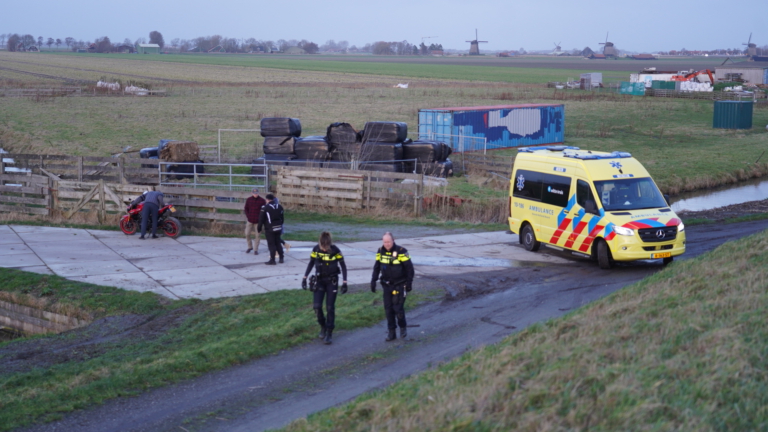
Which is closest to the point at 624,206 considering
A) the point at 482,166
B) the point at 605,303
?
the point at 605,303

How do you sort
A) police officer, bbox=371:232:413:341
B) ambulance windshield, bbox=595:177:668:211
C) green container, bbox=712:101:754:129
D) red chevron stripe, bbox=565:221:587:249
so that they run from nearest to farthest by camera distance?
police officer, bbox=371:232:413:341
ambulance windshield, bbox=595:177:668:211
red chevron stripe, bbox=565:221:587:249
green container, bbox=712:101:754:129

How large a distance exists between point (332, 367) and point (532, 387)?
3808 mm

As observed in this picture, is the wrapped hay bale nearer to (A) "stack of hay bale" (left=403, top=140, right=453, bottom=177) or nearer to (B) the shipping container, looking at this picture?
(A) "stack of hay bale" (left=403, top=140, right=453, bottom=177)

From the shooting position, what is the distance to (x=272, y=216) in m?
15.2

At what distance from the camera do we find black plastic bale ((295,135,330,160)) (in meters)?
28.2

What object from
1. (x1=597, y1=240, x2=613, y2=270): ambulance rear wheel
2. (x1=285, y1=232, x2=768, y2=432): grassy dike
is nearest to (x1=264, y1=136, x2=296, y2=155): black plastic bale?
(x1=597, y1=240, x2=613, y2=270): ambulance rear wheel

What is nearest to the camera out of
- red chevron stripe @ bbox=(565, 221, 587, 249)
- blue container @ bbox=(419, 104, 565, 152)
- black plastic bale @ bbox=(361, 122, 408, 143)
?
red chevron stripe @ bbox=(565, 221, 587, 249)

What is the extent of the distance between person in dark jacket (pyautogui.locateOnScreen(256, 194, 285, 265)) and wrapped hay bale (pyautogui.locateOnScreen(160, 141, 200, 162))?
13757mm

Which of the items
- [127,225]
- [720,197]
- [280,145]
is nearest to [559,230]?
[127,225]

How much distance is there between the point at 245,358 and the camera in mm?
9734

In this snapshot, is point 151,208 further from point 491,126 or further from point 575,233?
point 491,126

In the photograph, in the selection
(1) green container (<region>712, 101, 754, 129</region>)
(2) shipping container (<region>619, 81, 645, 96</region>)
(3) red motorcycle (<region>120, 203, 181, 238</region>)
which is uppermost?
(2) shipping container (<region>619, 81, 645, 96</region>)

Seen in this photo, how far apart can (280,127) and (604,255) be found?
17.5m

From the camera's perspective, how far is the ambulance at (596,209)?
1438 centimetres
